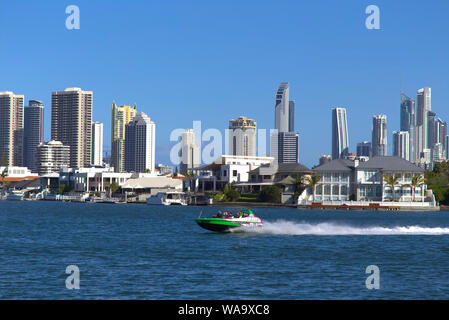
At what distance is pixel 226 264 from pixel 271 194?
142168 millimetres

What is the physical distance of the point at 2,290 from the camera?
95.5 ft

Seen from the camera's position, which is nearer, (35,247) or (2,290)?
(2,290)

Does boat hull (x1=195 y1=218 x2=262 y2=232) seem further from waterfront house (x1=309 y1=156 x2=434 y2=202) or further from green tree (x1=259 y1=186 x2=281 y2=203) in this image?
green tree (x1=259 y1=186 x2=281 y2=203)

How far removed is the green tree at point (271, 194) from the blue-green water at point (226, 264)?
114 metres

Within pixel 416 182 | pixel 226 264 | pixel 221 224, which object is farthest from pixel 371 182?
pixel 226 264

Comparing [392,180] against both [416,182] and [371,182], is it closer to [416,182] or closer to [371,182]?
[371,182]

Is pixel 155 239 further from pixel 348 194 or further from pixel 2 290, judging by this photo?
pixel 348 194

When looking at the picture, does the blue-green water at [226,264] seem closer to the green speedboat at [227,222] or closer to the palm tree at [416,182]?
the green speedboat at [227,222]

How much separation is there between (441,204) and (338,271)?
150m

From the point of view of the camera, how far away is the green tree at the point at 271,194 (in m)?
181

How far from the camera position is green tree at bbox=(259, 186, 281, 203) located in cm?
18138
